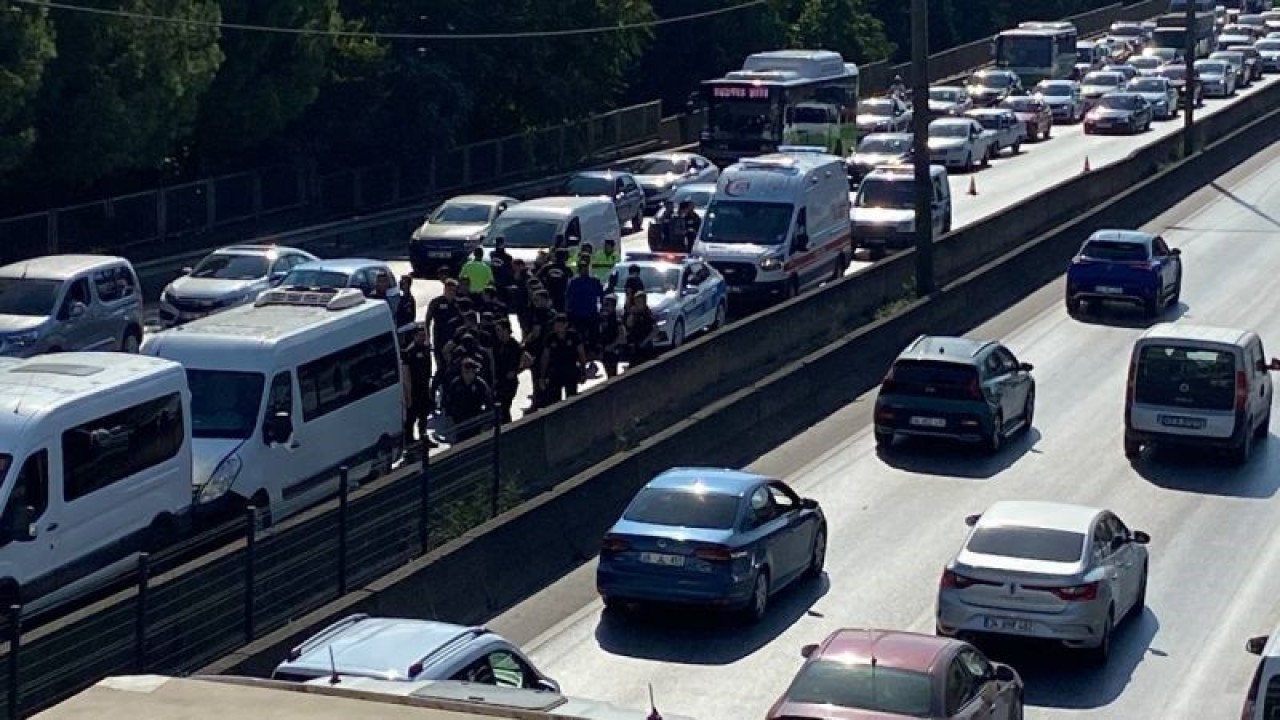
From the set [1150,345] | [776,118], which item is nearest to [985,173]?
[776,118]

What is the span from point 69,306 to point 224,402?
8.70m

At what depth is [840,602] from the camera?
74.1ft

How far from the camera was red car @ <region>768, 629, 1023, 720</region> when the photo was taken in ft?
52.2

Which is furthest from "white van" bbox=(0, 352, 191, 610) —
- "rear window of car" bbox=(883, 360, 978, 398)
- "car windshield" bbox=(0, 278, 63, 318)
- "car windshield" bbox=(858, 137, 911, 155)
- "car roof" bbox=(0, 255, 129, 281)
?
"car windshield" bbox=(858, 137, 911, 155)

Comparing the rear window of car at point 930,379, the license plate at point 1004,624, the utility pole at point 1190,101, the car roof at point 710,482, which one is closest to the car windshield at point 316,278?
the rear window of car at point 930,379

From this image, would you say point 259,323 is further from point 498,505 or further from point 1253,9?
point 1253,9

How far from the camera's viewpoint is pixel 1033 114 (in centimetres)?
7412

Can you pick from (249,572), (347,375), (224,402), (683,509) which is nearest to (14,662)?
(249,572)

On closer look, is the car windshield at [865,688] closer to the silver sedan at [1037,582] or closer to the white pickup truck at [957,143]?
the silver sedan at [1037,582]

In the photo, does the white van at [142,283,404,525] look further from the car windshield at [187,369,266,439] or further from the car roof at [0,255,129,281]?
the car roof at [0,255,129,281]

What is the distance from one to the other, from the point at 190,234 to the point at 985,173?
24422 millimetres

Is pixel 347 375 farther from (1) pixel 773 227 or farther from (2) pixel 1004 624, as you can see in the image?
(1) pixel 773 227

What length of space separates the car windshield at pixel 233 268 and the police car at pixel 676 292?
5680 mm

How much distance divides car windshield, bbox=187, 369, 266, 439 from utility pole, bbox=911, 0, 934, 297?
17.9 meters
